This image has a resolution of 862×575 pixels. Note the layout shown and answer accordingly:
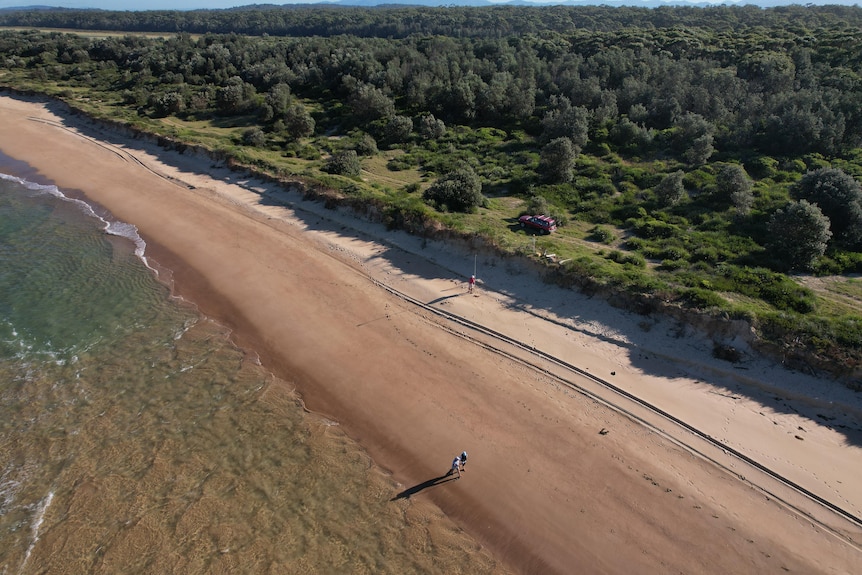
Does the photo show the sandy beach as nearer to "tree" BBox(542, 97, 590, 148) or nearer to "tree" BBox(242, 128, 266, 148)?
"tree" BBox(242, 128, 266, 148)

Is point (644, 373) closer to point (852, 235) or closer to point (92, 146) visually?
point (852, 235)

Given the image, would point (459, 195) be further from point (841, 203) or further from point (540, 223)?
point (841, 203)

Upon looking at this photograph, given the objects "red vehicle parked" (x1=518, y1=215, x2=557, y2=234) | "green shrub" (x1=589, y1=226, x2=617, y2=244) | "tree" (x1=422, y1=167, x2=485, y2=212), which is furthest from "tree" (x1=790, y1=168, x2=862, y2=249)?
"tree" (x1=422, y1=167, x2=485, y2=212)

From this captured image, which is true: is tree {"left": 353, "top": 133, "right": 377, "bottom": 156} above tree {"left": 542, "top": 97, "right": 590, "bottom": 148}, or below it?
below

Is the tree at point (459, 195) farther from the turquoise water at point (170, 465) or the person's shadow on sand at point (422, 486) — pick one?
the person's shadow on sand at point (422, 486)

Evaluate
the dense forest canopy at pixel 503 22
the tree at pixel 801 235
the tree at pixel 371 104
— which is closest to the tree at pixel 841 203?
the tree at pixel 801 235

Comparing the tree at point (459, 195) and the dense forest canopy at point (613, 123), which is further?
the tree at point (459, 195)
